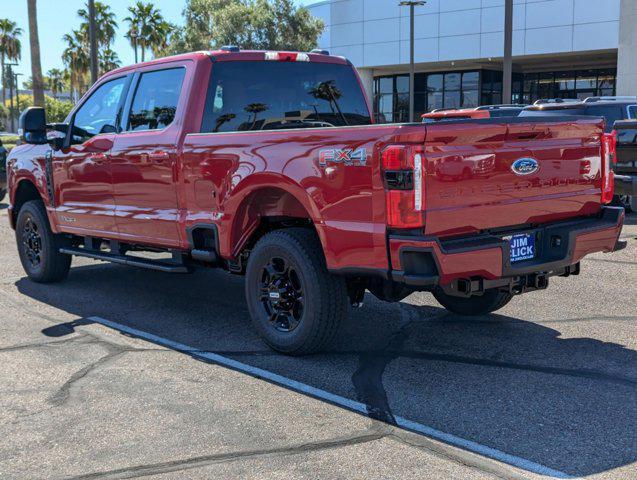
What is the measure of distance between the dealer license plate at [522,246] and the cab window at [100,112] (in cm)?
378

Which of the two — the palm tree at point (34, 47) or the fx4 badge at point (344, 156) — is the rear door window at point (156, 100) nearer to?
the fx4 badge at point (344, 156)

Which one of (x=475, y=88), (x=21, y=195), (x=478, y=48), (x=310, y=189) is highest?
(x=478, y=48)

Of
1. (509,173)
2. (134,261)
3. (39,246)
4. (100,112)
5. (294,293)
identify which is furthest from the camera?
(39,246)

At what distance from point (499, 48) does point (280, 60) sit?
34739 millimetres

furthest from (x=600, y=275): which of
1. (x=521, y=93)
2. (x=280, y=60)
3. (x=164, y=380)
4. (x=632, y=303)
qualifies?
(x=521, y=93)

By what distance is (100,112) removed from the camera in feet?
23.1

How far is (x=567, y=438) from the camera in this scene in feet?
12.2

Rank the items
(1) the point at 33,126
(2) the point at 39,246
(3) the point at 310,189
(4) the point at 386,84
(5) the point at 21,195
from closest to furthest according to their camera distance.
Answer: (3) the point at 310,189 → (1) the point at 33,126 → (2) the point at 39,246 → (5) the point at 21,195 → (4) the point at 386,84

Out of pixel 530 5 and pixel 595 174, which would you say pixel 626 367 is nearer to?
pixel 595 174

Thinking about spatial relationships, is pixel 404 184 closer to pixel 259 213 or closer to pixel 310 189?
pixel 310 189

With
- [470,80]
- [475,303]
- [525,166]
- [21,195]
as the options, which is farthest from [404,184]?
[470,80]

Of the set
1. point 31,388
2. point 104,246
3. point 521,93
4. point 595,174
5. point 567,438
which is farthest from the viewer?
point 521,93

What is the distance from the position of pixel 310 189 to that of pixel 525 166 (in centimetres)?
137

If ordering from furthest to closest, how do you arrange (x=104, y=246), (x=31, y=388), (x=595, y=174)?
(x=104, y=246) → (x=595, y=174) → (x=31, y=388)
